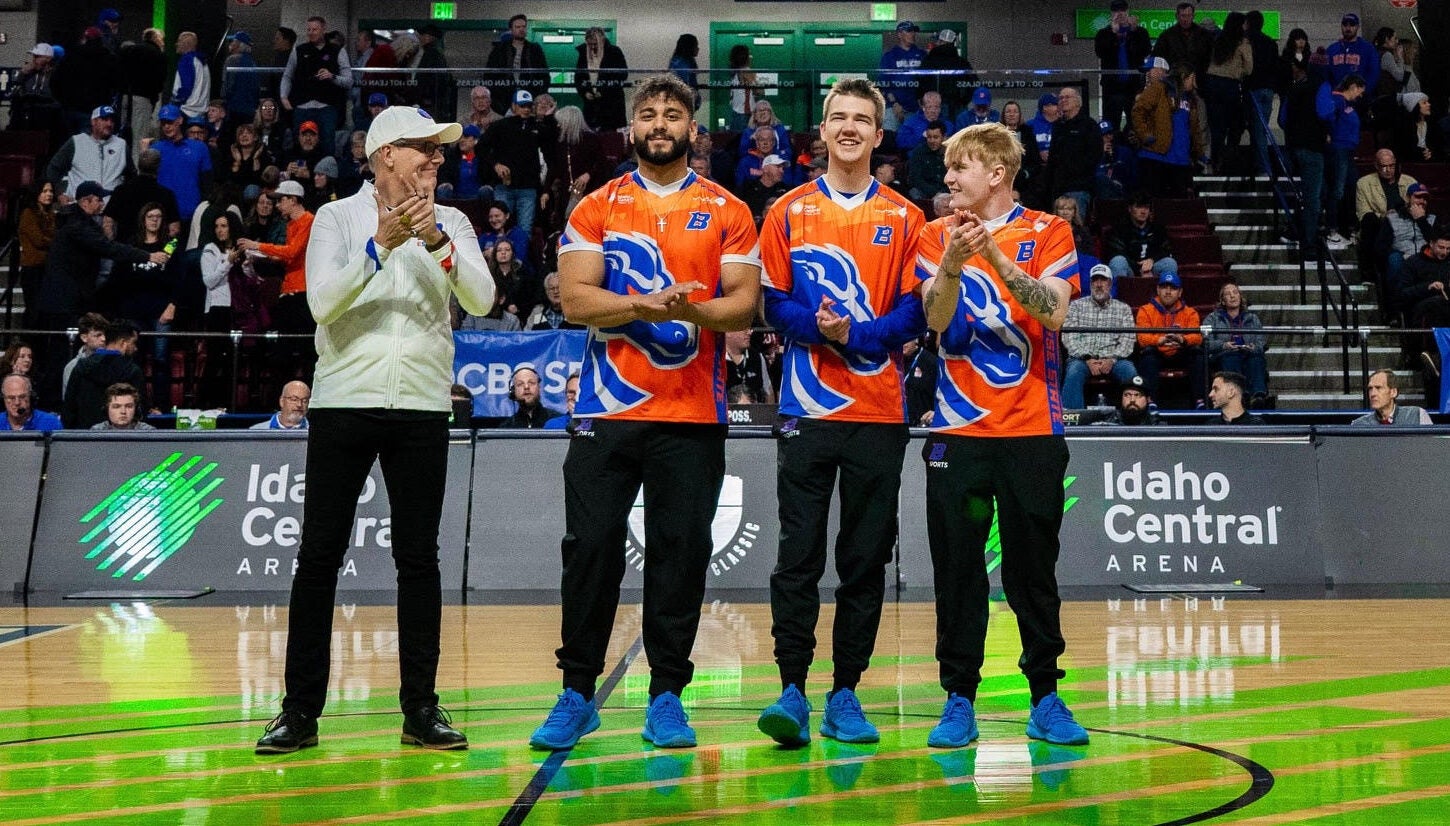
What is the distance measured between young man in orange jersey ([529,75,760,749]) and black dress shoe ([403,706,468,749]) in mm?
372

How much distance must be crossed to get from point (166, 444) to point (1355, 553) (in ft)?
27.6

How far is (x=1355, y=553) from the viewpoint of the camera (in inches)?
424

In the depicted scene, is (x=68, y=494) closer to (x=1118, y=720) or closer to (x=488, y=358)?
(x=488, y=358)

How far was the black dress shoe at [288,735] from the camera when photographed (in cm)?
518

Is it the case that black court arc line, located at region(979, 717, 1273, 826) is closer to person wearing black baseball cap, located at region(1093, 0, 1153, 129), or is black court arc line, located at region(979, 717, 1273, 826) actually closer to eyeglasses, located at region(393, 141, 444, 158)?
eyeglasses, located at region(393, 141, 444, 158)

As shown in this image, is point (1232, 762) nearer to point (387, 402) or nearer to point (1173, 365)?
point (387, 402)

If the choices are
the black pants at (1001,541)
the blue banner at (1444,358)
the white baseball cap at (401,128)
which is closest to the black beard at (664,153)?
the white baseball cap at (401,128)

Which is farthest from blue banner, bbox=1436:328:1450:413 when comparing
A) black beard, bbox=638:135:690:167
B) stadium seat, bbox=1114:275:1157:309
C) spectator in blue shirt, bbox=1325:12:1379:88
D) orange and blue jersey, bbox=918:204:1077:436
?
black beard, bbox=638:135:690:167

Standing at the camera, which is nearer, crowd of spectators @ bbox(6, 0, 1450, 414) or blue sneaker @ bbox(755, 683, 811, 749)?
blue sneaker @ bbox(755, 683, 811, 749)

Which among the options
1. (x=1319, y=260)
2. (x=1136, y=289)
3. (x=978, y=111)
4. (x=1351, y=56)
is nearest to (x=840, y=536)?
(x=1136, y=289)

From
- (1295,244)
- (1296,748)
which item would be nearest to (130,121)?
(1295,244)

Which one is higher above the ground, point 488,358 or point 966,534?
point 488,358

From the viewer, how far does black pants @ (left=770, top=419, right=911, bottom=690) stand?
5453 millimetres

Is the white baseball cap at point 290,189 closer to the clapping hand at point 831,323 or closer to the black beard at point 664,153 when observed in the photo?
the black beard at point 664,153
